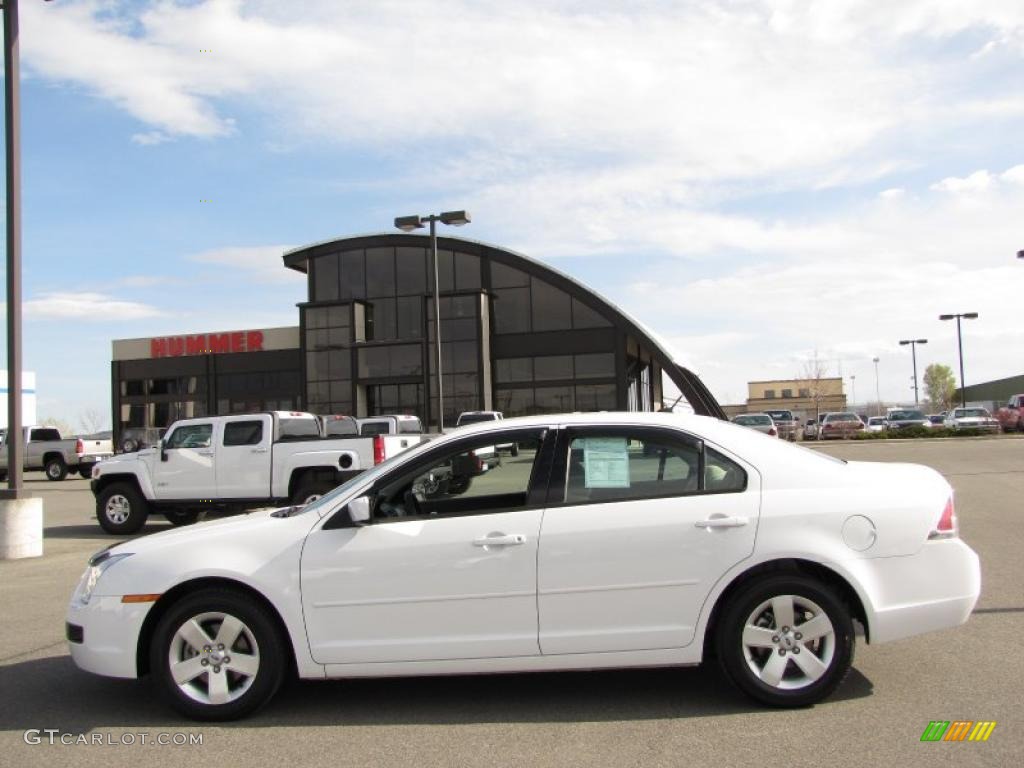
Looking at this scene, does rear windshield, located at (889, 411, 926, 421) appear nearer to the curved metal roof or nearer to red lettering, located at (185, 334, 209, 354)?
the curved metal roof

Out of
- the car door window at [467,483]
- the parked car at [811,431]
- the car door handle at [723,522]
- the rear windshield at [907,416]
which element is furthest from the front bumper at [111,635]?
the rear windshield at [907,416]

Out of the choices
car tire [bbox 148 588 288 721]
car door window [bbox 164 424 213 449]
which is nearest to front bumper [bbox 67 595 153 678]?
car tire [bbox 148 588 288 721]

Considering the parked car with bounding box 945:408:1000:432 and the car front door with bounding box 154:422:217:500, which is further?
the parked car with bounding box 945:408:1000:432

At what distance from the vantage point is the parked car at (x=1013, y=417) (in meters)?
42.0

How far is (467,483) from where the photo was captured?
17.8ft

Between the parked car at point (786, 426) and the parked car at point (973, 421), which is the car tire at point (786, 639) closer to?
the parked car at point (786, 426)

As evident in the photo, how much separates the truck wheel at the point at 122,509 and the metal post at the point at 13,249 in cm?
228

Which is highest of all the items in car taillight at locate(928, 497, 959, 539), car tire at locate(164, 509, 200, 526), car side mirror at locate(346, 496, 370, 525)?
car side mirror at locate(346, 496, 370, 525)

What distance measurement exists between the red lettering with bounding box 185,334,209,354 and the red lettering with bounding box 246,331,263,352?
2644 mm

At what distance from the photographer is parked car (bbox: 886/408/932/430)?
1676 inches

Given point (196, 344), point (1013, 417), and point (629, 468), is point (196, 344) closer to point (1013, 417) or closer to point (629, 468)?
point (1013, 417)

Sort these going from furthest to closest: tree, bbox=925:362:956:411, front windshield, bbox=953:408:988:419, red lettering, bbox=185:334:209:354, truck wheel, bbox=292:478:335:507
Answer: tree, bbox=925:362:956:411, red lettering, bbox=185:334:209:354, front windshield, bbox=953:408:988:419, truck wheel, bbox=292:478:335:507

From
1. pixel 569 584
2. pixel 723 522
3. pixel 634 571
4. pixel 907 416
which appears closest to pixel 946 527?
pixel 723 522

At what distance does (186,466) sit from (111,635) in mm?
9316
